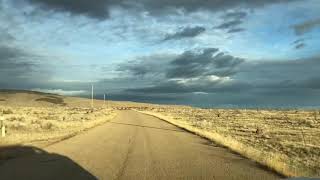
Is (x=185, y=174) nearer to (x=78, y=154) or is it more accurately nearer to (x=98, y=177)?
(x=98, y=177)

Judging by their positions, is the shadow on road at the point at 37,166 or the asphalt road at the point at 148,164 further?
the asphalt road at the point at 148,164

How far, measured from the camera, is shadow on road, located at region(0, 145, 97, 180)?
1205cm

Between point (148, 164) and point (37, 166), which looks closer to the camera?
point (37, 166)

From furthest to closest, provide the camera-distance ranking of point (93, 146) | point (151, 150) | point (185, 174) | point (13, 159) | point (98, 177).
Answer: point (93, 146) → point (151, 150) → point (13, 159) → point (185, 174) → point (98, 177)

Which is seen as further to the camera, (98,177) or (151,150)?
(151,150)

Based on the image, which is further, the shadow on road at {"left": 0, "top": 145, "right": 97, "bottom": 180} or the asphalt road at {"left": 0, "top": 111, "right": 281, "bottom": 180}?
the asphalt road at {"left": 0, "top": 111, "right": 281, "bottom": 180}

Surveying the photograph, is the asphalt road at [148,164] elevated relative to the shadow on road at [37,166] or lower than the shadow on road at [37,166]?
lower

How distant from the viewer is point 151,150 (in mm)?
19609

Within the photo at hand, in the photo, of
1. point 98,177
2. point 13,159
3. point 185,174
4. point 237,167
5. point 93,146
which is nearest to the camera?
point 98,177

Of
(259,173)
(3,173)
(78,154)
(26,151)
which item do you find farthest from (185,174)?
(26,151)

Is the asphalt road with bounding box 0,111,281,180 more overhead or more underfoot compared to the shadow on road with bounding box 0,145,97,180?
more underfoot

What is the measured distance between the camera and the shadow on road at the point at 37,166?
12047 millimetres

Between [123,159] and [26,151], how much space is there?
439 cm

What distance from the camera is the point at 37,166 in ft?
46.2
